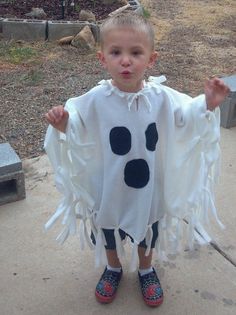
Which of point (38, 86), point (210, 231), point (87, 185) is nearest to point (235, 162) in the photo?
point (210, 231)

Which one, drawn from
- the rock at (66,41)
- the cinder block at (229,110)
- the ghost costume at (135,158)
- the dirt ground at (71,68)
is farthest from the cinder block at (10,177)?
the rock at (66,41)

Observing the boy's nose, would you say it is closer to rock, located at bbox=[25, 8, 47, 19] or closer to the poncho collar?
the poncho collar

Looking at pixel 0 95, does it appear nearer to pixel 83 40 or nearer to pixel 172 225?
pixel 83 40

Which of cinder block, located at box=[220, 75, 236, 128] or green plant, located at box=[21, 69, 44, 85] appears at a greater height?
cinder block, located at box=[220, 75, 236, 128]

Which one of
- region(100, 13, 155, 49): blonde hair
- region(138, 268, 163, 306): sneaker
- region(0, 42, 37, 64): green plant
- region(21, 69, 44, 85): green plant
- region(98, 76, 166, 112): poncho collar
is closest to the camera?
region(100, 13, 155, 49): blonde hair

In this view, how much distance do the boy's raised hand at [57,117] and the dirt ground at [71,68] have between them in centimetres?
158

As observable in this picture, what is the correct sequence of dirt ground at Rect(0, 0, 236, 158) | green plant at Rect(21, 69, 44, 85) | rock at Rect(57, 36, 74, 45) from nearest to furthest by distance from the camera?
dirt ground at Rect(0, 0, 236, 158), green plant at Rect(21, 69, 44, 85), rock at Rect(57, 36, 74, 45)

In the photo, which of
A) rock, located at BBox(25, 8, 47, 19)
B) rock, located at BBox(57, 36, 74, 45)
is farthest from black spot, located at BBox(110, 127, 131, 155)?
rock, located at BBox(25, 8, 47, 19)

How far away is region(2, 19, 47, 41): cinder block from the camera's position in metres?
5.39

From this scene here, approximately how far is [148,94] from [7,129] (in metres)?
2.06

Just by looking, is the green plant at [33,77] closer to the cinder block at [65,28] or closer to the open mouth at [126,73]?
the cinder block at [65,28]

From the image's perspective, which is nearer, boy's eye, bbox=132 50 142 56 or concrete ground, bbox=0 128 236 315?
boy's eye, bbox=132 50 142 56

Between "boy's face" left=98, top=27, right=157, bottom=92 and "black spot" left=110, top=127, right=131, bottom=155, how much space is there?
0.57ft

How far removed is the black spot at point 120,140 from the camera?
180 centimetres
